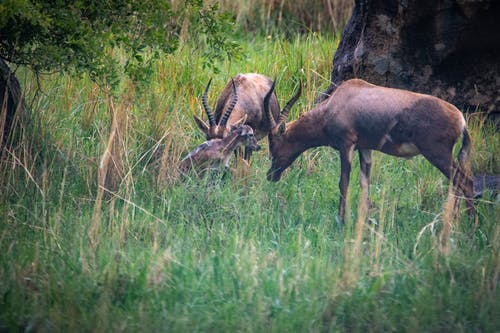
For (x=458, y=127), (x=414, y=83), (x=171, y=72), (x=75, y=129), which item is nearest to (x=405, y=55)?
(x=414, y=83)

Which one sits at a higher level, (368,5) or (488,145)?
(368,5)

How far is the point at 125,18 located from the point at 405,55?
325 centimetres

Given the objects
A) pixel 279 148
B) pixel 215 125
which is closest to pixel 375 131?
pixel 279 148

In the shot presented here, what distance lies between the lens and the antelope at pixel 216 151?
720 cm

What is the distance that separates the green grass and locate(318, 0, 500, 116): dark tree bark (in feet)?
1.61

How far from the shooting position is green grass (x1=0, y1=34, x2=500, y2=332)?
14.2ft

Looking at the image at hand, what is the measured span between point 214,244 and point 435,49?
3933mm

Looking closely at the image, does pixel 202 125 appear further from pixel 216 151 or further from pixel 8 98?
pixel 8 98

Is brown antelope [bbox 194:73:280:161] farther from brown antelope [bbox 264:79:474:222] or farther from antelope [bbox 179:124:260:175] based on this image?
brown antelope [bbox 264:79:474:222]

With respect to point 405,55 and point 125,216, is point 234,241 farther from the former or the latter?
point 405,55

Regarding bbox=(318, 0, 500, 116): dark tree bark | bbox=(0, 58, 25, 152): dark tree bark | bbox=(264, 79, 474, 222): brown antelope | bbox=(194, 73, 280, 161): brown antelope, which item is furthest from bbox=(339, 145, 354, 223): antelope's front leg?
bbox=(0, 58, 25, 152): dark tree bark

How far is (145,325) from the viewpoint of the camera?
4.12m

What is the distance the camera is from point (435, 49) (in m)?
8.13

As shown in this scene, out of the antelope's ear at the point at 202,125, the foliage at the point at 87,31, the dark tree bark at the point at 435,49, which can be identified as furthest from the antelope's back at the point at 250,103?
the foliage at the point at 87,31
